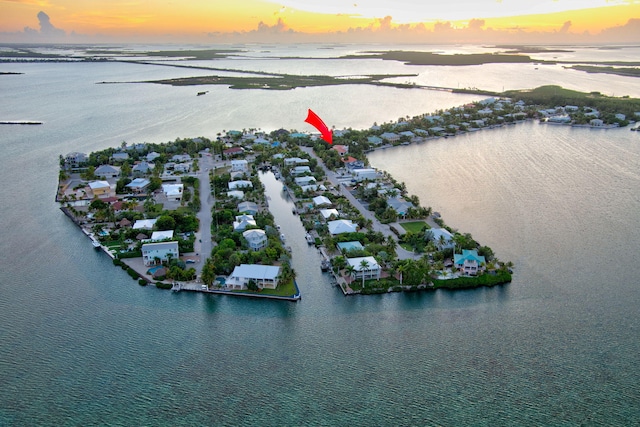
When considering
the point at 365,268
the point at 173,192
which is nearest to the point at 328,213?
the point at 365,268

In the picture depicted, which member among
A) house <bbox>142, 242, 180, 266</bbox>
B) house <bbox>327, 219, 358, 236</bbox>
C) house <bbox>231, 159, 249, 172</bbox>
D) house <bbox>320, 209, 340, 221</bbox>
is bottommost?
house <bbox>142, 242, 180, 266</bbox>

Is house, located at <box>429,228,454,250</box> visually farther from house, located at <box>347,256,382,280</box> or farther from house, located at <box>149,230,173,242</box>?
house, located at <box>149,230,173,242</box>

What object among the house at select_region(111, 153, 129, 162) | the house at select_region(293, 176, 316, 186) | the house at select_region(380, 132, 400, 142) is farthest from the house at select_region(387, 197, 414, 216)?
the house at select_region(111, 153, 129, 162)

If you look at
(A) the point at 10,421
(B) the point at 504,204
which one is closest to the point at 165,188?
(A) the point at 10,421

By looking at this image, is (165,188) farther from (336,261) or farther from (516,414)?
(516,414)

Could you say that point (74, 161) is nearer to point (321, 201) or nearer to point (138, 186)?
point (138, 186)

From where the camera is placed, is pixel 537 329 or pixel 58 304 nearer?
pixel 537 329
